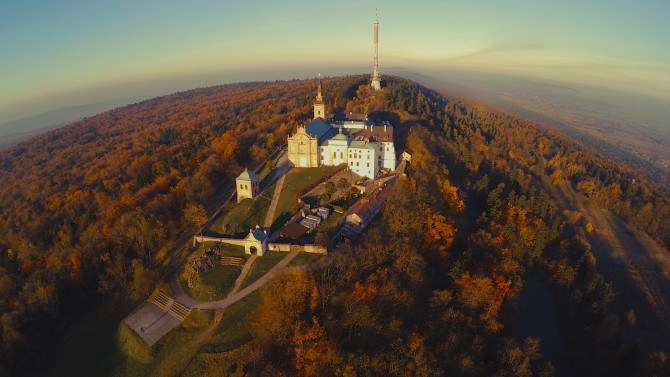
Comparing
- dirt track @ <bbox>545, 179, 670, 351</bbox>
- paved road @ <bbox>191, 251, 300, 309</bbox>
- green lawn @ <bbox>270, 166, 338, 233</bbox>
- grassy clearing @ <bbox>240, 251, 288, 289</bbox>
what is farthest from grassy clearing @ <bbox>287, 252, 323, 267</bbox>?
dirt track @ <bbox>545, 179, 670, 351</bbox>

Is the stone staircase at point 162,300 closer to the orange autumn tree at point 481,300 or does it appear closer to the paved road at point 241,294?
the paved road at point 241,294

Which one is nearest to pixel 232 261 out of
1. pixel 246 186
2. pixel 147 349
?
pixel 147 349

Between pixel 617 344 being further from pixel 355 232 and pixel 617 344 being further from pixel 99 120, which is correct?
pixel 99 120

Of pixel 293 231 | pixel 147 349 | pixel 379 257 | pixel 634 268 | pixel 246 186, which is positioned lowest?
pixel 634 268

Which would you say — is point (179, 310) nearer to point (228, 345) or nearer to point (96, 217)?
point (228, 345)

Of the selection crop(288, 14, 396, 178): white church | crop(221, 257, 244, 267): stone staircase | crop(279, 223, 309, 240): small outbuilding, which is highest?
crop(288, 14, 396, 178): white church

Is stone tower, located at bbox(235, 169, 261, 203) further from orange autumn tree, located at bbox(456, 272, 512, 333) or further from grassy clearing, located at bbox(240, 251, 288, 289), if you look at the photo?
orange autumn tree, located at bbox(456, 272, 512, 333)

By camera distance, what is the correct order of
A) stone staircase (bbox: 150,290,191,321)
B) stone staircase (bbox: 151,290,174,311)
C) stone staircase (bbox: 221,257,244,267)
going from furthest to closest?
stone staircase (bbox: 221,257,244,267) → stone staircase (bbox: 151,290,174,311) → stone staircase (bbox: 150,290,191,321)
